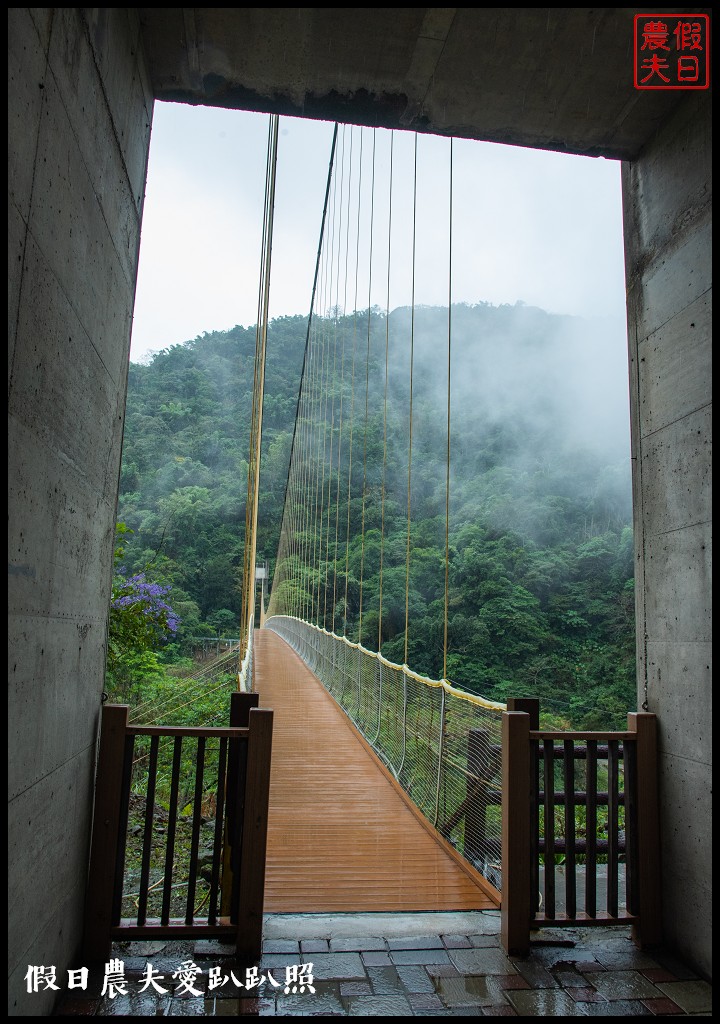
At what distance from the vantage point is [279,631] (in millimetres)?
18531

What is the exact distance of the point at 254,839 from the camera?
1.59 m

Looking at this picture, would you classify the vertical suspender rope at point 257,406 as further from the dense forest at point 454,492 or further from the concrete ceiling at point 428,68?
A: the concrete ceiling at point 428,68

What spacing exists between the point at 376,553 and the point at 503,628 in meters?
3.46

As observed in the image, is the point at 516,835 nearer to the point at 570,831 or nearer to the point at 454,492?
the point at 570,831

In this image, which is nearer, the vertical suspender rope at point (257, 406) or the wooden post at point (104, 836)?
the wooden post at point (104, 836)

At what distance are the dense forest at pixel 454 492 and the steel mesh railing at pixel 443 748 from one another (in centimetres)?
275

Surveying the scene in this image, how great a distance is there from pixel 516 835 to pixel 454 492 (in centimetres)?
1979

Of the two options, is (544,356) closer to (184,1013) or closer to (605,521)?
(605,521)

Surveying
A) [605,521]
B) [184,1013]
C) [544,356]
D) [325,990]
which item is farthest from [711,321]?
[544,356]

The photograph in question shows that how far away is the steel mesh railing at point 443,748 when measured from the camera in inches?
88.7

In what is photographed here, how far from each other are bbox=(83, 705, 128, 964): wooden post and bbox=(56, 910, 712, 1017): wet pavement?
0.07 meters

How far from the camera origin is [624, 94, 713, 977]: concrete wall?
1.62 metres

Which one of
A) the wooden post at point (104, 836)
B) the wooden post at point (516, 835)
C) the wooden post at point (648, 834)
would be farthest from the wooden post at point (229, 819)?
the wooden post at point (648, 834)

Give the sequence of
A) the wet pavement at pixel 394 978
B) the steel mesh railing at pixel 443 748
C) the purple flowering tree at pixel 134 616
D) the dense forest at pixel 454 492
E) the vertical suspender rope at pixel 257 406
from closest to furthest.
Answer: the wet pavement at pixel 394 978
the steel mesh railing at pixel 443 748
the purple flowering tree at pixel 134 616
the vertical suspender rope at pixel 257 406
the dense forest at pixel 454 492
